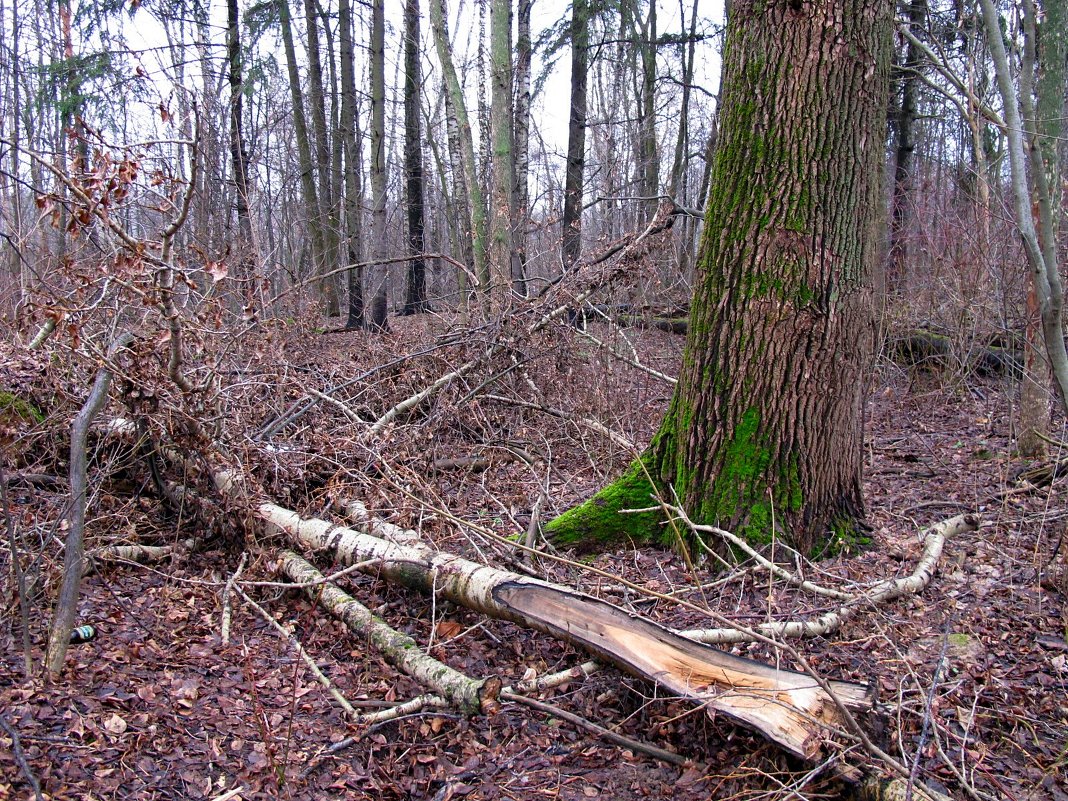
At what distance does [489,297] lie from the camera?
7.25m

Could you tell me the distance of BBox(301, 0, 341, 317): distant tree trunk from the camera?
1395cm

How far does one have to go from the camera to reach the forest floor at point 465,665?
254 centimetres

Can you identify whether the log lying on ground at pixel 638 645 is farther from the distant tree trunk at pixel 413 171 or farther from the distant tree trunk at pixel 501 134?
the distant tree trunk at pixel 413 171

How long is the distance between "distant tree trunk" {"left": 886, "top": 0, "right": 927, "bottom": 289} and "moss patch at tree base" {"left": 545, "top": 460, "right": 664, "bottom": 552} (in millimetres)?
8111

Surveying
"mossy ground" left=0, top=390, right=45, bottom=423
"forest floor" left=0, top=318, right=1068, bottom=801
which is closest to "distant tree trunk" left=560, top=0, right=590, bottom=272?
"forest floor" left=0, top=318, right=1068, bottom=801

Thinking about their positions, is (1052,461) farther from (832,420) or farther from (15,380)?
(15,380)

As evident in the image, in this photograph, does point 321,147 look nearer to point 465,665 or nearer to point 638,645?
point 465,665

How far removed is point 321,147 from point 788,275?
1427 centimetres

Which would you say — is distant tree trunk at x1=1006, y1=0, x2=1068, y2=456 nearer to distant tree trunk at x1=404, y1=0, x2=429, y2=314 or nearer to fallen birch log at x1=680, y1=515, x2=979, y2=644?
fallen birch log at x1=680, y1=515, x2=979, y2=644

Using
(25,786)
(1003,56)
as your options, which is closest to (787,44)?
(1003,56)

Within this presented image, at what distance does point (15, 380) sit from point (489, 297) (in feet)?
13.1

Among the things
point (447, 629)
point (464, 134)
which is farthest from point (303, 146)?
point (447, 629)

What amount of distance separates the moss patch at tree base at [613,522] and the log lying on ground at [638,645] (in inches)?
31.2

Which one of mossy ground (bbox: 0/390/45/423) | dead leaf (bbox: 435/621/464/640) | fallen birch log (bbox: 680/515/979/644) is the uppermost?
mossy ground (bbox: 0/390/45/423)
